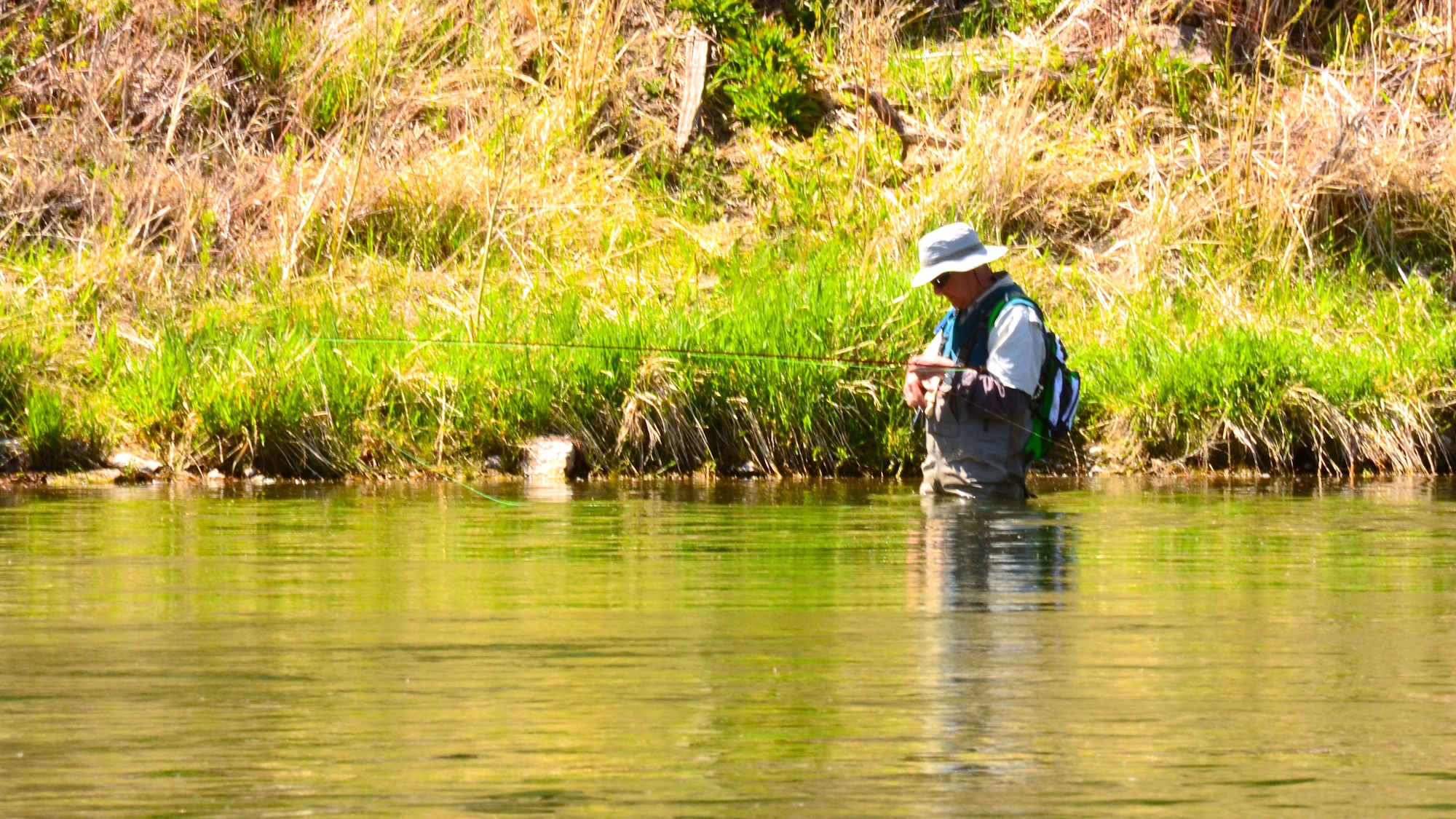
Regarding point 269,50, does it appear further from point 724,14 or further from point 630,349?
point 630,349

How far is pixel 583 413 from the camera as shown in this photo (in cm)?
1043

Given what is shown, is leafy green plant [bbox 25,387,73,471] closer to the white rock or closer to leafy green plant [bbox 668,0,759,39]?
the white rock

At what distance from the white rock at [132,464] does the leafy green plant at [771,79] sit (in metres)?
5.80

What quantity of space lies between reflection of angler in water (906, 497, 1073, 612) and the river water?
0.9 inches

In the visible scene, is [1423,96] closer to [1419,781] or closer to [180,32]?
[180,32]

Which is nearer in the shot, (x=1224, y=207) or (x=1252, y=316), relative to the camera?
(x=1252, y=316)

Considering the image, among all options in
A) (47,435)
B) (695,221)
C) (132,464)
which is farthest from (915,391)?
(695,221)

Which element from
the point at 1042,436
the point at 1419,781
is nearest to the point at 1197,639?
the point at 1419,781

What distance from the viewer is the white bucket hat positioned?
7609 millimetres

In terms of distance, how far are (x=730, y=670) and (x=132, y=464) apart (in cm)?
678

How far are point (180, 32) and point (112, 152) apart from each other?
4.96ft

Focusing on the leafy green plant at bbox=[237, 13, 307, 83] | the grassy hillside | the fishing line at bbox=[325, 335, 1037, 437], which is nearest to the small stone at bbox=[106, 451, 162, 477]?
the grassy hillside

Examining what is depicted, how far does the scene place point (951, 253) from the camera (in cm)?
764

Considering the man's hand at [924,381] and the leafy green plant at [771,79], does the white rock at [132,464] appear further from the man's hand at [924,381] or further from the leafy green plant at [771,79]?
the leafy green plant at [771,79]
